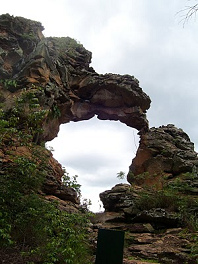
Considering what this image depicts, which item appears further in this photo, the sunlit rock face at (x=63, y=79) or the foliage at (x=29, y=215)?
the sunlit rock face at (x=63, y=79)

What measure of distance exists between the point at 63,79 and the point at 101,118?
208 inches

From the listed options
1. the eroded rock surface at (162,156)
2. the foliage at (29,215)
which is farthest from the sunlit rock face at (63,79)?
the foliage at (29,215)

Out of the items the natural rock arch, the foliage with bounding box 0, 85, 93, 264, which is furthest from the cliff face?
the foliage with bounding box 0, 85, 93, 264

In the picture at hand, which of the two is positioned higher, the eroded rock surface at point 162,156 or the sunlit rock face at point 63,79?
the sunlit rock face at point 63,79

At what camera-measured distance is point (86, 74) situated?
60.0 ft

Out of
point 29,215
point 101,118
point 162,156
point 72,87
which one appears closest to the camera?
point 29,215

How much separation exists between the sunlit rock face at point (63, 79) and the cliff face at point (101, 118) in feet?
0.19

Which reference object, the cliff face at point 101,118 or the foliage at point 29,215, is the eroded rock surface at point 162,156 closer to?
the cliff face at point 101,118

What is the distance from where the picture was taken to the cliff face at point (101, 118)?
27.6 ft

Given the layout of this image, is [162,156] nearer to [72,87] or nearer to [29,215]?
[72,87]

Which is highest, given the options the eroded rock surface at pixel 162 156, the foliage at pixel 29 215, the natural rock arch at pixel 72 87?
the natural rock arch at pixel 72 87

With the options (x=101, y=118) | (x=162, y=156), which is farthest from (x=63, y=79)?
(x=162, y=156)

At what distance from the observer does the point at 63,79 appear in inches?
641

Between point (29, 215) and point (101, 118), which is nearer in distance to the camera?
point (29, 215)
